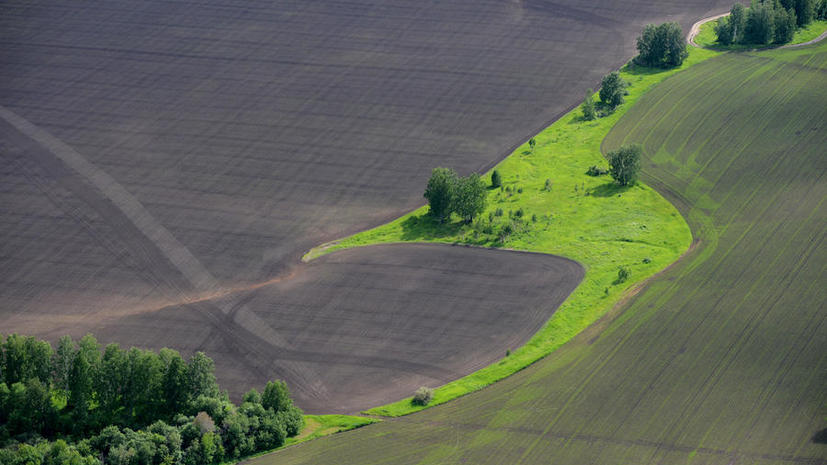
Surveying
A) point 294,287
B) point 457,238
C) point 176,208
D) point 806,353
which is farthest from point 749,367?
point 176,208

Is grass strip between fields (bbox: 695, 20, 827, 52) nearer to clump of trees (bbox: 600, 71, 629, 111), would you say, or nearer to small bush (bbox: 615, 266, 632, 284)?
clump of trees (bbox: 600, 71, 629, 111)

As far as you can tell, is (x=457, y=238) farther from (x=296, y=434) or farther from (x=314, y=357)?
(x=296, y=434)

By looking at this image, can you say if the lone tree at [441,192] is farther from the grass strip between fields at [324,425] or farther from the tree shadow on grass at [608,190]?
the grass strip between fields at [324,425]

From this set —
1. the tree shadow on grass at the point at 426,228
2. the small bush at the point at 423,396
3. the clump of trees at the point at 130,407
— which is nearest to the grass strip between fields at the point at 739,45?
the tree shadow on grass at the point at 426,228

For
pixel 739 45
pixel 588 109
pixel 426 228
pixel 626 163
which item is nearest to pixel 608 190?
pixel 626 163

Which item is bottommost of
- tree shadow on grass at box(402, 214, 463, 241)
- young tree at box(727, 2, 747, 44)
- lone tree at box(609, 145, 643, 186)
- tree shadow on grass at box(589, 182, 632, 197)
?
tree shadow on grass at box(402, 214, 463, 241)

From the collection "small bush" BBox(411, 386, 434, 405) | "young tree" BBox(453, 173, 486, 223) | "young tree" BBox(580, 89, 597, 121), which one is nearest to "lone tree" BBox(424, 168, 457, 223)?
"young tree" BBox(453, 173, 486, 223)
